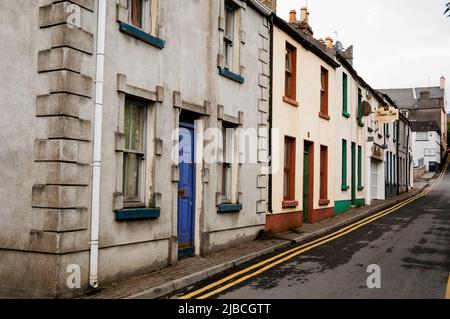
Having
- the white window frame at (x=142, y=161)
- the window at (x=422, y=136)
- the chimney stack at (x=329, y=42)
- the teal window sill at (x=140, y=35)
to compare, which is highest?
the window at (x=422, y=136)

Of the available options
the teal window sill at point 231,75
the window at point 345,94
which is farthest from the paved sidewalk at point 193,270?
the window at point 345,94

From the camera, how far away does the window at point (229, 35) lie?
12531 mm

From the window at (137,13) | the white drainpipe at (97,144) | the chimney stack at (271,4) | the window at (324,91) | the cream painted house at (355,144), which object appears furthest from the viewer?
the cream painted house at (355,144)

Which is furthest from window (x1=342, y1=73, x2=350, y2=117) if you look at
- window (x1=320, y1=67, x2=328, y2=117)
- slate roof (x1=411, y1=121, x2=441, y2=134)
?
slate roof (x1=411, y1=121, x2=441, y2=134)

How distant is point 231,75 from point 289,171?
17.4 ft

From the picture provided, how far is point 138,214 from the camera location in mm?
8703

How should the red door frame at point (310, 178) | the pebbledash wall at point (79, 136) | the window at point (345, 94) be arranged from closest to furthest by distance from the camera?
the pebbledash wall at point (79, 136) < the red door frame at point (310, 178) < the window at point (345, 94)

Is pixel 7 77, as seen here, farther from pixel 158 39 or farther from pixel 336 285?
pixel 336 285

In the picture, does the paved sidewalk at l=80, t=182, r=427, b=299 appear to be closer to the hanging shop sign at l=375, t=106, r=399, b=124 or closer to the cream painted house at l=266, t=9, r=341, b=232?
the cream painted house at l=266, t=9, r=341, b=232

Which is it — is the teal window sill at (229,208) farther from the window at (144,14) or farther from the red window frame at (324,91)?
the red window frame at (324,91)

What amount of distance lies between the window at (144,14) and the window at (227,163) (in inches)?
148

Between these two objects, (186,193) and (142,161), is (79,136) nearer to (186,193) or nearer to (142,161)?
(142,161)
